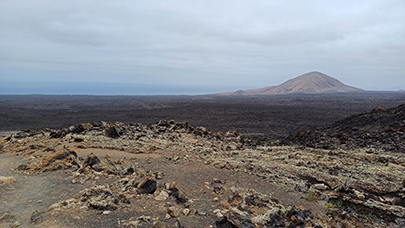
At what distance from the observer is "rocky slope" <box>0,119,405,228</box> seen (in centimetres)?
407

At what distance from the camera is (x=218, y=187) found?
5664 millimetres

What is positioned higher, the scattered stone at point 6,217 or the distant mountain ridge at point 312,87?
the distant mountain ridge at point 312,87

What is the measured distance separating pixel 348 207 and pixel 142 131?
1028cm

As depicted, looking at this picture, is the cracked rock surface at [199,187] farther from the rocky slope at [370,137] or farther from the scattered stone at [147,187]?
the rocky slope at [370,137]

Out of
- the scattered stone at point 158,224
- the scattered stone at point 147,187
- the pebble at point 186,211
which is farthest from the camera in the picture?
the scattered stone at point 147,187

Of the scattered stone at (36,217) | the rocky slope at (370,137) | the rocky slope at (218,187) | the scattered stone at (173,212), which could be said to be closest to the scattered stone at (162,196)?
the rocky slope at (218,187)

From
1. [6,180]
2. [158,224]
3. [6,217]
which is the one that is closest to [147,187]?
[158,224]

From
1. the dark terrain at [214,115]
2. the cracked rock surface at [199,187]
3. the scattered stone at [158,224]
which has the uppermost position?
the scattered stone at [158,224]

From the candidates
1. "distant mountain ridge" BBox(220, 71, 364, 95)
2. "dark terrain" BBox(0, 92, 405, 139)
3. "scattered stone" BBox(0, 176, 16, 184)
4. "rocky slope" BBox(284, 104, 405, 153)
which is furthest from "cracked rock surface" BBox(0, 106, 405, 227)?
"distant mountain ridge" BBox(220, 71, 364, 95)

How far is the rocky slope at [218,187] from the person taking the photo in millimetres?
4074

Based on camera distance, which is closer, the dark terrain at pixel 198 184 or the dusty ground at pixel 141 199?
the dusty ground at pixel 141 199

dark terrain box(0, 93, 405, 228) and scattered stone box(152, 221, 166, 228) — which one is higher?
scattered stone box(152, 221, 166, 228)

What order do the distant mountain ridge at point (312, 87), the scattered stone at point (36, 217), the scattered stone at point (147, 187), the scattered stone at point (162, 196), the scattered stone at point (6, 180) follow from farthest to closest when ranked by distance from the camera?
the distant mountain ridge at point (312, 87), the scattered stone at point (6, 180), the scattered stone at point (147, 187), the scattered stone at point (162, 196), the scattered stone at point (36, 217)

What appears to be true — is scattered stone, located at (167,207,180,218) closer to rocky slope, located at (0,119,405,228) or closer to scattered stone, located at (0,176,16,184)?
rocky slope, located at (0,119,405,228)
